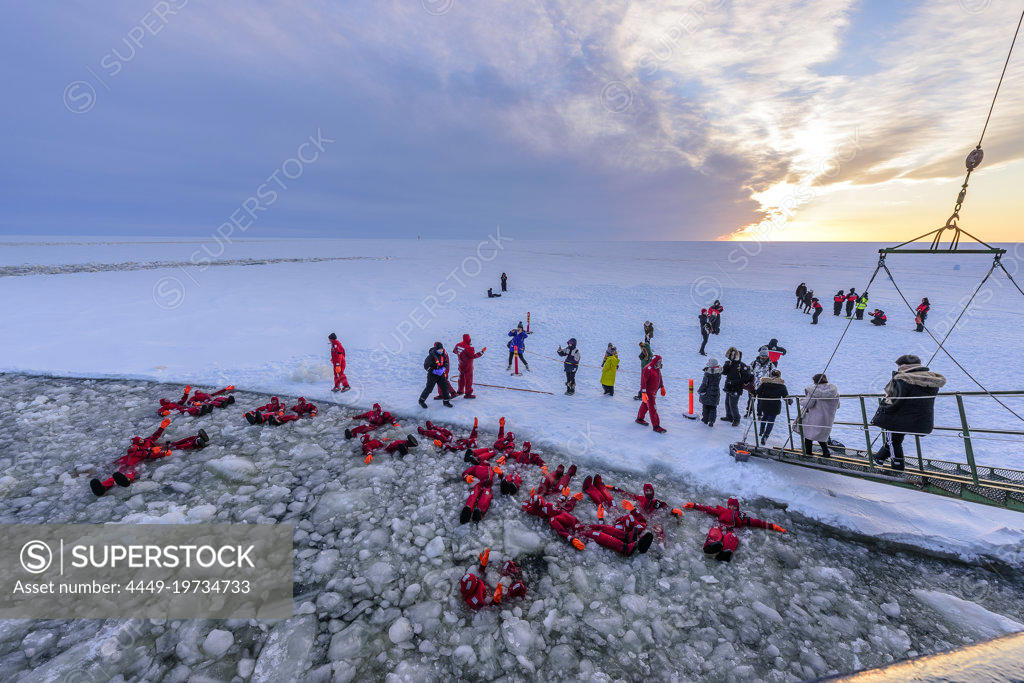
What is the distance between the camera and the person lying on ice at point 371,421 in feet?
25.0

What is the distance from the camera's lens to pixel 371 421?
8156 mm

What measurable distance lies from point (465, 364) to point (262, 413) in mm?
4486

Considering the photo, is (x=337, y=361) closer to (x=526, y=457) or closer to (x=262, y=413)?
(x=262, y=413)

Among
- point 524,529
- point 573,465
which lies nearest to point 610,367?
point 573,465

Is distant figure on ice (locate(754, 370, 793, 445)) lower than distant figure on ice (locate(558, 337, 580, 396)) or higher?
lower

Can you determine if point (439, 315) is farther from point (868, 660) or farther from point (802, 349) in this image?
point (868, 660)

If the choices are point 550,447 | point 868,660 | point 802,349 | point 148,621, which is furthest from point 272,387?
point 802,349

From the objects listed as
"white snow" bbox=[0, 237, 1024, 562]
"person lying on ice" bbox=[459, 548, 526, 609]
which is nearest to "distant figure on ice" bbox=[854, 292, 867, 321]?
"white snow" bbox=[0, 237, 1024, 562]

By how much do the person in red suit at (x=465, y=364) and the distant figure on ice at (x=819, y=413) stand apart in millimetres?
6638

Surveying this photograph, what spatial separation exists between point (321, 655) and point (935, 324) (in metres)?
27.9

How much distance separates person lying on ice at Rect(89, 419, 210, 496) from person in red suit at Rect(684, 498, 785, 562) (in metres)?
8.18

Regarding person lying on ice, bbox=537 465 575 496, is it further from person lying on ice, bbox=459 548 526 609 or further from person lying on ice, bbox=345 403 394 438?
person lying on ice, bbox=345 403 394 438

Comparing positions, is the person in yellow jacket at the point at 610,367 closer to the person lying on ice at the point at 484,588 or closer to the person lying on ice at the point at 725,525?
the person lying on ice at the point at 725,525

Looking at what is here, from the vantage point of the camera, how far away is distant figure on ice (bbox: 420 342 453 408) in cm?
873
